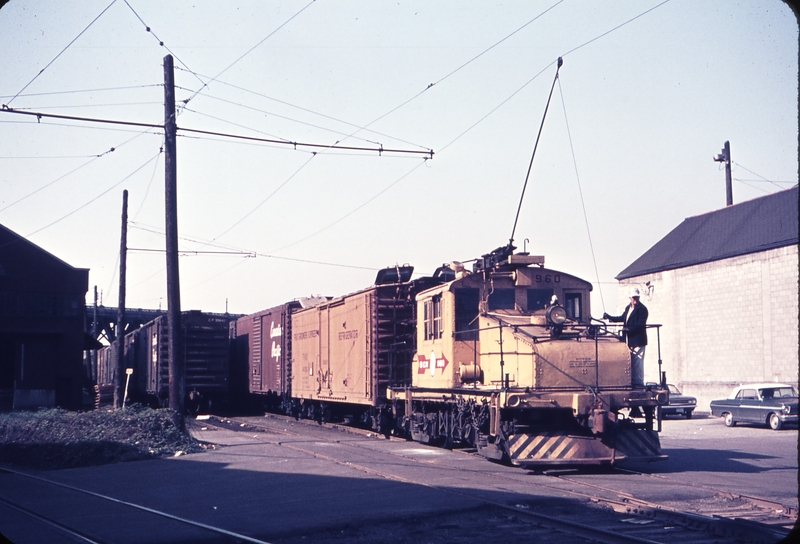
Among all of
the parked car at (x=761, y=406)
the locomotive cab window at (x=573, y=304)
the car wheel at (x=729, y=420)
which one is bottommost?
the car wheel at (x=729, y=420)

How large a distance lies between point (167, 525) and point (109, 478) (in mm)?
4996

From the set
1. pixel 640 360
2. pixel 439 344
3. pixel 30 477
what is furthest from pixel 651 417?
pixel 30 477

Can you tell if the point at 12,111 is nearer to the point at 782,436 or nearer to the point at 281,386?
the point at 281,386

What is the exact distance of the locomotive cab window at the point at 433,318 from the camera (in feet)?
47.3

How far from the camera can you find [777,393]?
25797 millimetres

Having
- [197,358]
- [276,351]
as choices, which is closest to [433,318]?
[276,351]

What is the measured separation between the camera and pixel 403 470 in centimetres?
1243

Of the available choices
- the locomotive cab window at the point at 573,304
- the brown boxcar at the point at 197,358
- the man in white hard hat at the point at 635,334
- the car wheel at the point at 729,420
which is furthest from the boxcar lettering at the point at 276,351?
the car wheel at the point at 729,420

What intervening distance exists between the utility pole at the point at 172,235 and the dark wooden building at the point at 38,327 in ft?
55.8

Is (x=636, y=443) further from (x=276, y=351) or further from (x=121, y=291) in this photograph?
(x=121, y=291)

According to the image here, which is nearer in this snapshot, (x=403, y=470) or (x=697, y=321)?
(x=403, y=470)

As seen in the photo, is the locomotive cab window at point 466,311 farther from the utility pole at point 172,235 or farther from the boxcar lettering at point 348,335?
the utility pole at point 172,235

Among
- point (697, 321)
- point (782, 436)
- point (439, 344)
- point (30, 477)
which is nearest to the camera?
point (30, 477)

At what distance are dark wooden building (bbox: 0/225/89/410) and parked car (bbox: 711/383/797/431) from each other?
84.5 ft
